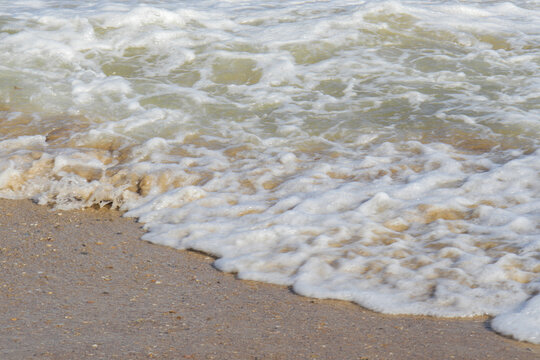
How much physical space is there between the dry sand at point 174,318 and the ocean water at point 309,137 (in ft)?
0.49

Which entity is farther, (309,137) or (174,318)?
(309,137)

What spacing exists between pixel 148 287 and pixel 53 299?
0.45 metres

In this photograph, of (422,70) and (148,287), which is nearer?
(148,287)

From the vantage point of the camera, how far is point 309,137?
17.0ft

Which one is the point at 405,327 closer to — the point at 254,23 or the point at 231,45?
the point at 231,45

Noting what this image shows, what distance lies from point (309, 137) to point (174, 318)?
2.69 m

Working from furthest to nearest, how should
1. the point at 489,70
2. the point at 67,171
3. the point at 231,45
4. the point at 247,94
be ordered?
the point at 231,45, the point at 489,70, the point at 247,94, the point at 67,171

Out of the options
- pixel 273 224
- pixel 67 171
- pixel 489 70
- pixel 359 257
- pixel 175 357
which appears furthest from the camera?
pixel 489 70

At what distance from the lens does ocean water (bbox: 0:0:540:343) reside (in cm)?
340

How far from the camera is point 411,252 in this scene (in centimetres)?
348

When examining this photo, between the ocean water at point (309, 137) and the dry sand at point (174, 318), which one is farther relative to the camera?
the ocean water at point (309, 137)

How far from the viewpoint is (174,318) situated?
2.78 m

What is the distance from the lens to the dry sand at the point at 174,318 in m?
2.48

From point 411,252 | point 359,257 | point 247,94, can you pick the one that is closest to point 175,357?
point 359,257
